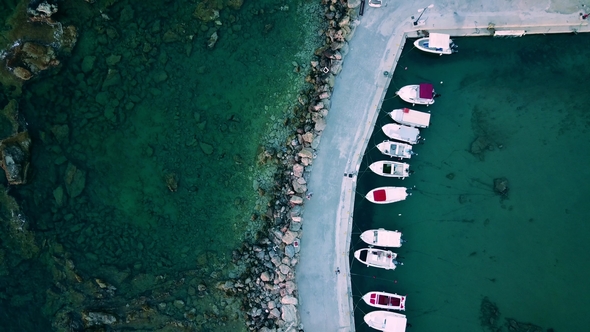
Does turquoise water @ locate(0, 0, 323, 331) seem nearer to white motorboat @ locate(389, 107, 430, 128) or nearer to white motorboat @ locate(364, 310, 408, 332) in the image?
white motorboat @ locate(389, 107, 430, 128)

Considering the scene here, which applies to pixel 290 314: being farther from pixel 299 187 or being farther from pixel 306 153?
pixel 306 153

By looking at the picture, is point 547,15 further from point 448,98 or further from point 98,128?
point 98,128

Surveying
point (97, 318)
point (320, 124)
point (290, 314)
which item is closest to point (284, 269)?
point (290, 314)

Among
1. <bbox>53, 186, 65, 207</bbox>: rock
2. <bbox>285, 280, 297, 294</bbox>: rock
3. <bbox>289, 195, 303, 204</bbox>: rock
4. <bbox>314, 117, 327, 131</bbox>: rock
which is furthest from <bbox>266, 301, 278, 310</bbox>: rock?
<bbox>53, 186, 65, 207</bbox>: rock

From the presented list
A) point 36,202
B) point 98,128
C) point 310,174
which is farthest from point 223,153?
point 36,202

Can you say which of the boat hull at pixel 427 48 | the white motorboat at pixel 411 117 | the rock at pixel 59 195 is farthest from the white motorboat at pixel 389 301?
the rock at pixel 59 195
